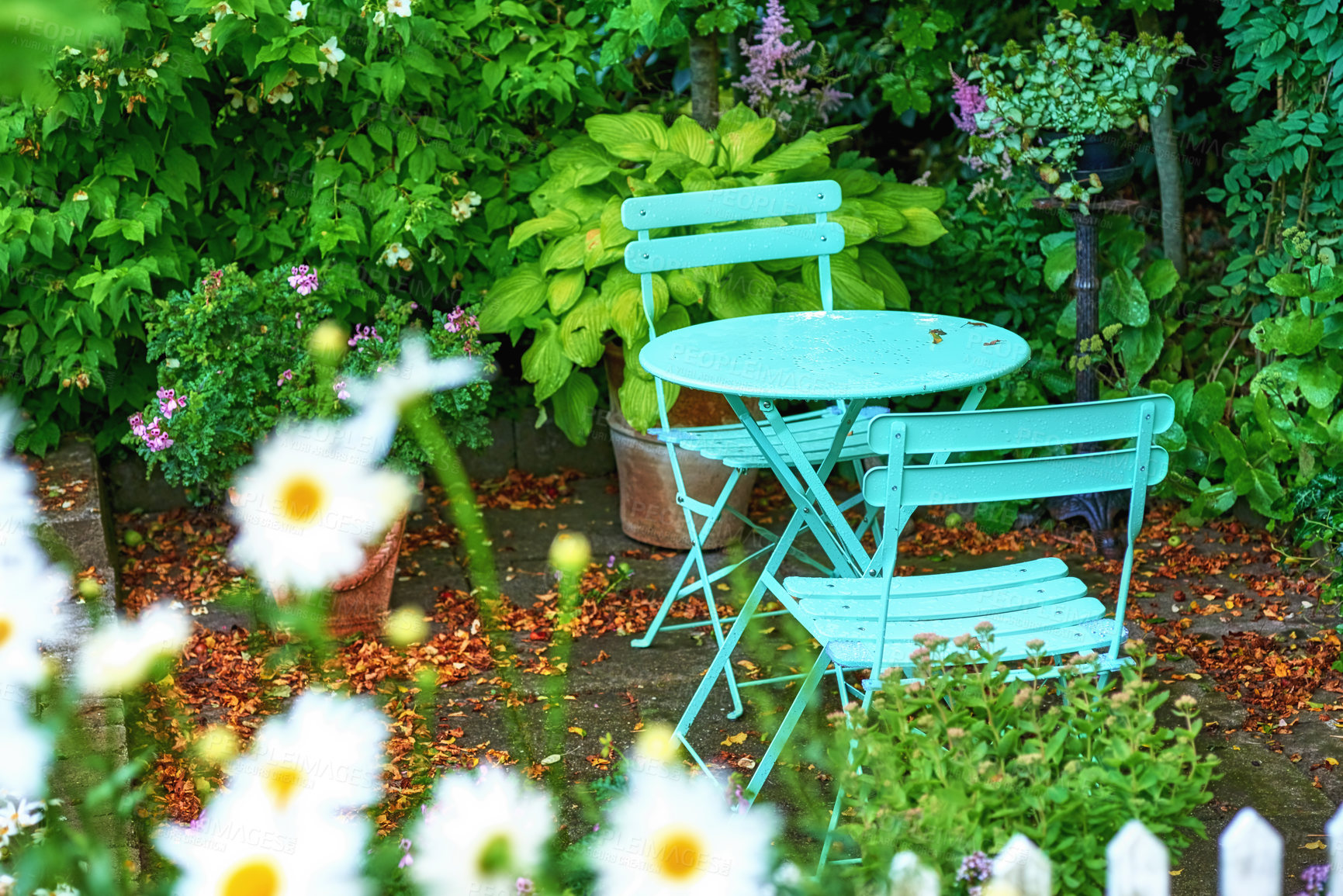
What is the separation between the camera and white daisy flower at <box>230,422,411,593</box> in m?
0.97

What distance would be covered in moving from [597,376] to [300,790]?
3.65 meters

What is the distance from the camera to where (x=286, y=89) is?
3.97 meters

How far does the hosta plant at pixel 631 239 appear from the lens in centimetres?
398

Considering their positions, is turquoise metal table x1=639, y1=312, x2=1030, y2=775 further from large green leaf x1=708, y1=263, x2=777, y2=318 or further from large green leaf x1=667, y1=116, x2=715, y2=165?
large green leaf x1=667, y1=116, x2=715, y2=165

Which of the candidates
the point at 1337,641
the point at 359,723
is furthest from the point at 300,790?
the point at 1337,641

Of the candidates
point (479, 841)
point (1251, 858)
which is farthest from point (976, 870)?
point (479, 841)

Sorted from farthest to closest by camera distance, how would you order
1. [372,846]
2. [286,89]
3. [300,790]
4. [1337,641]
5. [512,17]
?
[512,17]
[286,89]
[1337,641]
[372,846]
[300,790]

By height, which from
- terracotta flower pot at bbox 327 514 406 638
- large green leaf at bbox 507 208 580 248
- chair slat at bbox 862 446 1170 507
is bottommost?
terracotta flower pot at bbox 327 514 406 638

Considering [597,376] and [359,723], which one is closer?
[359,723]

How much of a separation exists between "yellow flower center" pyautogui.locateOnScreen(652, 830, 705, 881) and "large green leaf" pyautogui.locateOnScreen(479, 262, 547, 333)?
10.2 feet

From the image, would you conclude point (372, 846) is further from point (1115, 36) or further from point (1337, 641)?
point (1115, 36)

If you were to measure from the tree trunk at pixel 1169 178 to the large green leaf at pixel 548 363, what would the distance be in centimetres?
218

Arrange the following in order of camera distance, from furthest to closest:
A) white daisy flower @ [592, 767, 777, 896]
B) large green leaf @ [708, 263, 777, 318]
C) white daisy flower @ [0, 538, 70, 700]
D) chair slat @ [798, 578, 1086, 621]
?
large green leaf @ [708, 263, 777, 318]
chair slat @ [798, 578, 1086, 621]
white daisy flower @ [592, 767, 777, 896]
white daisy flower @ [0, 538, 70, 700]

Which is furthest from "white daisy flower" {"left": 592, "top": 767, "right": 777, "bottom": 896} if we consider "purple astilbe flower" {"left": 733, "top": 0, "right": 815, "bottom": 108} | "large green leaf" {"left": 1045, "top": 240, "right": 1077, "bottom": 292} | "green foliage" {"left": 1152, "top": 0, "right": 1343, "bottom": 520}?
"purple astilbe flower" {"left": 733, "top": 0, "right": 815, "bottom": 108}
